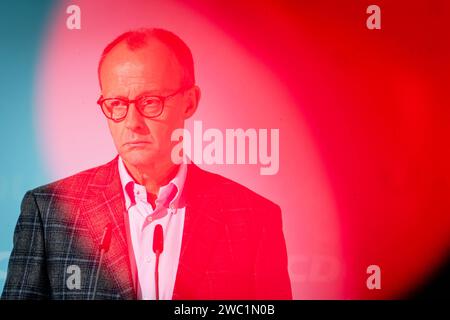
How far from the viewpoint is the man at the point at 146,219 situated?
333 cm

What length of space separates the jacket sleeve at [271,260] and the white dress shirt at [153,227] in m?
0.40

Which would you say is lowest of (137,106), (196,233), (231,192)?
(196,233)

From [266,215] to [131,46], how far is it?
3.44 ft

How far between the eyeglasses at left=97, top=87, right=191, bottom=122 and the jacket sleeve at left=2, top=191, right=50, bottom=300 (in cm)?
56

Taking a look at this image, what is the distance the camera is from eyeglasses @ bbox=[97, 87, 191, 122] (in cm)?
331

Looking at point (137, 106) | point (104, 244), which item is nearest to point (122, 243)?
point (104, 244)

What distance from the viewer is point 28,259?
3342 millimetres

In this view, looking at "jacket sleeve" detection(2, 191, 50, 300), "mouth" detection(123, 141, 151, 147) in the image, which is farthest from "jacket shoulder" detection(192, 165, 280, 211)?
"jacket sleeve" detection(2, 191, 50, 300)

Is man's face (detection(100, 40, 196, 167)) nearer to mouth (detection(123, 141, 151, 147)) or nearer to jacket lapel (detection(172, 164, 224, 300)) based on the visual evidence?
mouth (detection(123, 141, 151, 147))

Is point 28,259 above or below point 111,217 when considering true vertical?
below

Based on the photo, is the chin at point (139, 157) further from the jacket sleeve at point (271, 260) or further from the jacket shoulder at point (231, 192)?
the jacket sleeve at point (271, 260)

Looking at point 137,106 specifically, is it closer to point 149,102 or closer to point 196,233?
point 149,102

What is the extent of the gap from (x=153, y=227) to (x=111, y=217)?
0.69 ft
